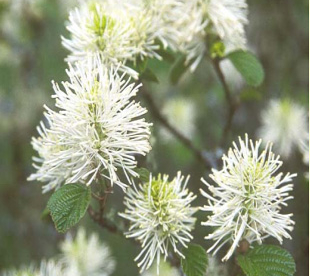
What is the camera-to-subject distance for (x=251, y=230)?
0.85 meters

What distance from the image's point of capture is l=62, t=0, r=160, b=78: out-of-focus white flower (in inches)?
38.4

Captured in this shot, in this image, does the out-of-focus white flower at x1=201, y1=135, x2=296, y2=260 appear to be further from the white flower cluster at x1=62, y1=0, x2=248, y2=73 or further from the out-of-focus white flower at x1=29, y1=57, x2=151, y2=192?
the white flower cluster at x1=62, y1=0, x2=248, y2=73

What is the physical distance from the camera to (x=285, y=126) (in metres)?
1.53

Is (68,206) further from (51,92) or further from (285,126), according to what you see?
(51,92)

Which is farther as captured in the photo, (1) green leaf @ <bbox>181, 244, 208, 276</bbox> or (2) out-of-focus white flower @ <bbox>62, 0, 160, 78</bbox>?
(2) out-of-focus white flower @ <bbox>62, 0, 160, 78</bbox>

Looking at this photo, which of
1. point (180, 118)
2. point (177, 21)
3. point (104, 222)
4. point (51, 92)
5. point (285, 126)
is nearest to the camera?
point (104, 222)

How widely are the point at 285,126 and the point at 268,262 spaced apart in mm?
737

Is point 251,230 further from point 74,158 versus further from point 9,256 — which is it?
point 9,256

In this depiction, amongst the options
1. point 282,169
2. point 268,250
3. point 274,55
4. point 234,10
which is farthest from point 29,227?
point 268,250

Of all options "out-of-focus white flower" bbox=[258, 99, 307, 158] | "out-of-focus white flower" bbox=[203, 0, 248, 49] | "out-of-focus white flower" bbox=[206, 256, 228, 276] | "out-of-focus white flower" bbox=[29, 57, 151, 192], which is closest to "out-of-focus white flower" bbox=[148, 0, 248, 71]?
→ "out-of-focus white flower" bbox=[203, 0, 248, 49]

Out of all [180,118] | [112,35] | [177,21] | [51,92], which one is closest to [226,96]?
[177,21]

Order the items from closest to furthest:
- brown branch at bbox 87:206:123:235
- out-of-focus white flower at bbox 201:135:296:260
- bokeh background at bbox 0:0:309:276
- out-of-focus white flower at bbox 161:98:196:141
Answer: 1. out-of-focus white flower at bbox 201:135:296:260
2. brown branch at bbox 87:206:123:235
3. out-of-focus white flower at bbox 161:98:196:141
4. bokeh background at bbox 0:0:309:276

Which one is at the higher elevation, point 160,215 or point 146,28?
point 146,28

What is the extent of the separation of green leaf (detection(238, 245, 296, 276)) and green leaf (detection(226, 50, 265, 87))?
0.34 meters
